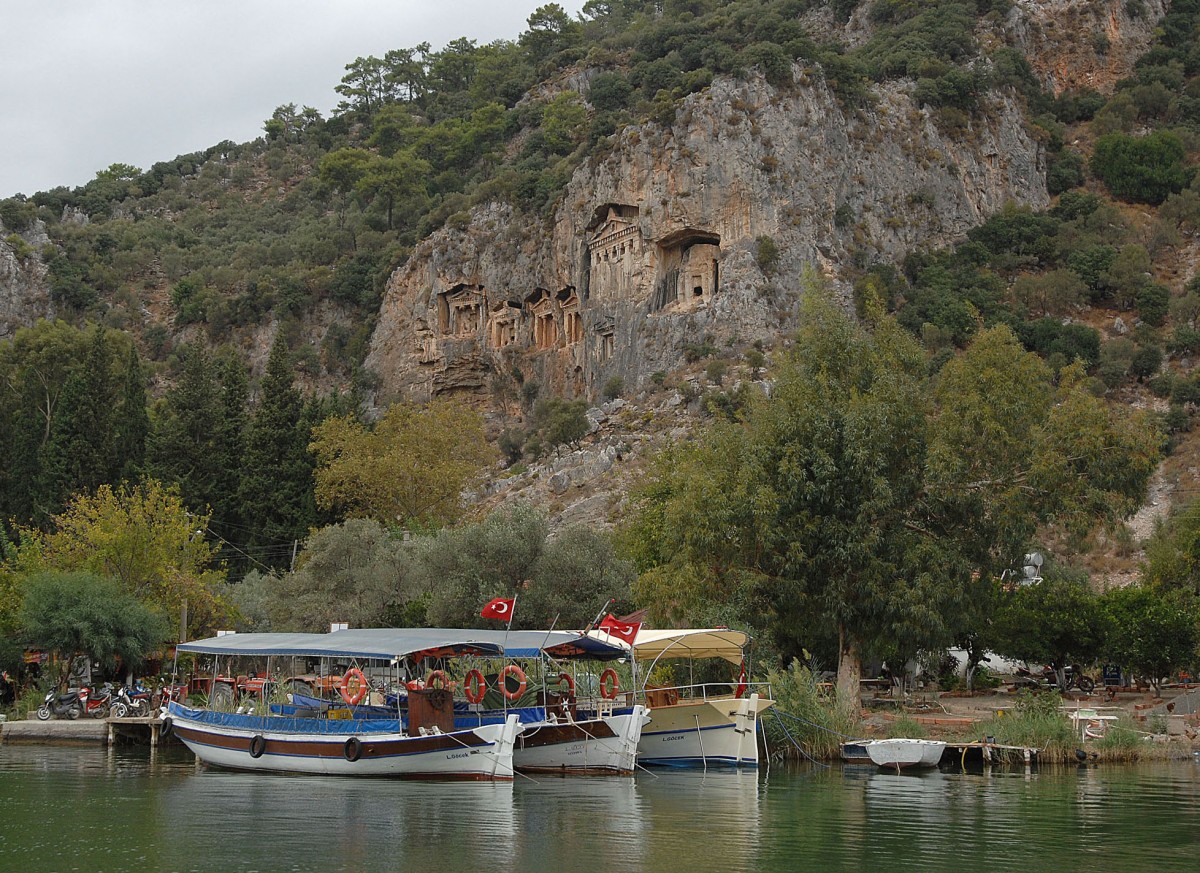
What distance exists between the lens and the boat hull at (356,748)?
2739cm

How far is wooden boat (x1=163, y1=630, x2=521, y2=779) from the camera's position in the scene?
27.4m

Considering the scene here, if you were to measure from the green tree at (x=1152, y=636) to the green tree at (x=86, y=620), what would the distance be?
29674 millimetres

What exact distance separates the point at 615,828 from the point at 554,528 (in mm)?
39067

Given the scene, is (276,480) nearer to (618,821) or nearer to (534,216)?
(534,216)

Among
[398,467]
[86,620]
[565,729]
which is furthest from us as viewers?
[398,467]

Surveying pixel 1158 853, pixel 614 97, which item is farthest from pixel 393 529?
pixel 614 97

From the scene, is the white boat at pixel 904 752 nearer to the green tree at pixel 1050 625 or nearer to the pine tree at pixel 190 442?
the green tree at pixel 1050 625

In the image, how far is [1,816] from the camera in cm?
2208

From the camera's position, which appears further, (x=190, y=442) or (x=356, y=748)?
(x=190, y=442)

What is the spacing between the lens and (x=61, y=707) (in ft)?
128

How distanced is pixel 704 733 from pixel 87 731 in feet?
59.7

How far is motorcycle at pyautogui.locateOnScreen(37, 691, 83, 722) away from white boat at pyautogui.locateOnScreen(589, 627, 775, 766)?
17702mm

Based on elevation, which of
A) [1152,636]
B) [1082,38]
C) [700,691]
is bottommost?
[700,691]

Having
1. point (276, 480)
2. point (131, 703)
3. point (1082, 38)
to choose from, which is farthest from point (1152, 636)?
point (1082, 38)
